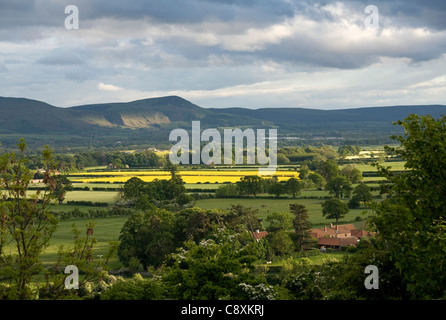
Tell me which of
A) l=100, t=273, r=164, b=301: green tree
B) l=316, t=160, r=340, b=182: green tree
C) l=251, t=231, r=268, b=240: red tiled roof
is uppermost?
l=100, t=273, r=164, b=301: green tree

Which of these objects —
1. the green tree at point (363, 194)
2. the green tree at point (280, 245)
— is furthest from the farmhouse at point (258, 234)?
the green tree at point (363, 194)

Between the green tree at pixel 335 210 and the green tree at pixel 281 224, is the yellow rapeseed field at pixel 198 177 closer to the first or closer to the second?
the green tree at pixel 335 210

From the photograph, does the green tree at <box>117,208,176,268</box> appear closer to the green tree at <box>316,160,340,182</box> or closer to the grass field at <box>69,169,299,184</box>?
the grass field at <box>69,169,299,184</box>

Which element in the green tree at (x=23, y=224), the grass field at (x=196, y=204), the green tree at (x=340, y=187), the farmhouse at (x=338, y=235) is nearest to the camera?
the green tree at (x=23, y=224)

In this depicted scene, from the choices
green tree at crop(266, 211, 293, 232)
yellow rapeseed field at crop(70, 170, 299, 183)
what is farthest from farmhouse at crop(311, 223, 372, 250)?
yellow rapeseed field at crop(70, 170, 299, 183)

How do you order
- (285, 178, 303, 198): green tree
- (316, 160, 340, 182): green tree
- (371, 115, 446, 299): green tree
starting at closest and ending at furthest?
(371, 115, 446, 299): green tree, (285, 178, 303, 198): green tree, (316, 160, 340, 182): green tree

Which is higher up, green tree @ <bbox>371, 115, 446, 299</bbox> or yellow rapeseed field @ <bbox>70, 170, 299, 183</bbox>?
green tree @ <bbox>371, 115, 446, 299</bbox>
